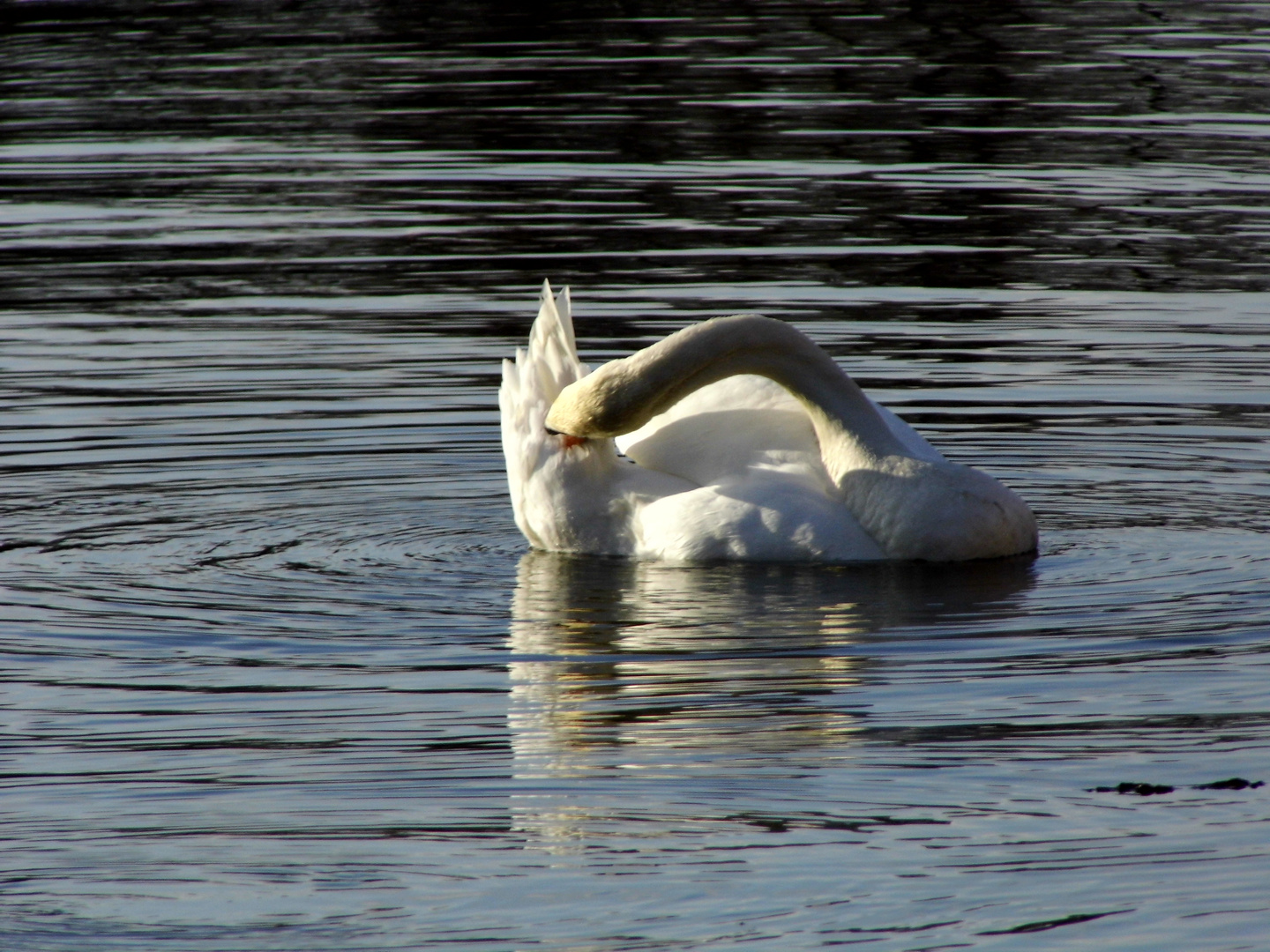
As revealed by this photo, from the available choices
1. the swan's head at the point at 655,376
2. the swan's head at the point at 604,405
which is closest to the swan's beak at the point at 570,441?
the swan's head at the point at 655,376

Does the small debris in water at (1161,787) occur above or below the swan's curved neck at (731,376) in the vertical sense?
below

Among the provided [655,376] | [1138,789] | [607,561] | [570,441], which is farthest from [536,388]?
[1138,789]

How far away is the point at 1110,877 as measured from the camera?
18.0 feet

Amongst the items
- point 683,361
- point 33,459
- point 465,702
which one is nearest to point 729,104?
point 33,459

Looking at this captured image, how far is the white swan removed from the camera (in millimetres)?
9094

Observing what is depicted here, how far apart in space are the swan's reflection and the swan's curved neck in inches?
21.7

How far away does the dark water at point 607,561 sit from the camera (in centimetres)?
558

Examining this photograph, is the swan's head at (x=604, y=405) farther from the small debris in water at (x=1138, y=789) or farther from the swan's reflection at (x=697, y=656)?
the small debris in water at (x=1138, y=789)

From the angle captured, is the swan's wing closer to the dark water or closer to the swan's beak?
the dark water

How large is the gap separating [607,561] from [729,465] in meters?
0.68

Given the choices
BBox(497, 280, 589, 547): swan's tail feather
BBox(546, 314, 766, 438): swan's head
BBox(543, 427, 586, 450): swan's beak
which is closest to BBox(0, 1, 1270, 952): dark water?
BBox(497, 280, 589, 547): swan's tail feather

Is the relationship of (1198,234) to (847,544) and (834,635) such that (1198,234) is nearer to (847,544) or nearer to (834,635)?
(847,544)

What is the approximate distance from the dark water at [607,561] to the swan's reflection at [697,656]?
0.09ft

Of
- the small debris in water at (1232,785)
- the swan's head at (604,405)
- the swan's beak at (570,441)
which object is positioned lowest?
the small debris in water at (1232,785)
